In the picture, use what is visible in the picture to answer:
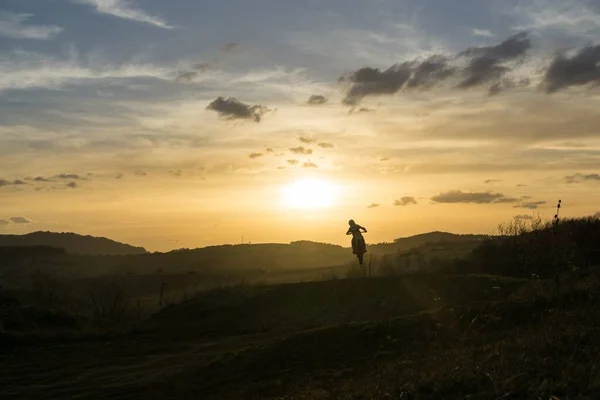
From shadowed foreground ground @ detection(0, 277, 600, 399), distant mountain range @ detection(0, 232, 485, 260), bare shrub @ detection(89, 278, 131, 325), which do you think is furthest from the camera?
distant mountain range @ detection(0, 232, 485, 260)

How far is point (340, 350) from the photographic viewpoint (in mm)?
16516

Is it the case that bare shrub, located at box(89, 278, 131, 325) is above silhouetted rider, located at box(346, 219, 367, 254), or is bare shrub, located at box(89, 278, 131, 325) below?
below

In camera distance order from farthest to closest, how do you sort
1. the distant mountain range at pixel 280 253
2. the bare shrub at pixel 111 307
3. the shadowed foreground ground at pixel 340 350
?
the distant mountain range at pixel 280 253 < the bare shrub at pixel 111 307 < the shadowed foreground ground at pixel 340 350

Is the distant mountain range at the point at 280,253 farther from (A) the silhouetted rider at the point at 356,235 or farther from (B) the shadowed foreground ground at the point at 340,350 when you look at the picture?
(B) the shadowed foreground ground at the point at 340,350

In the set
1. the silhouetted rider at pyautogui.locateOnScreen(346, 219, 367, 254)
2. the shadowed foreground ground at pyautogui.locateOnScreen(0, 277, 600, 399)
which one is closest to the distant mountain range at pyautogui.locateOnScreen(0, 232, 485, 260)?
the silhouetted rider at pyautogui.locateOnScreen(346, 219, 367, 254)

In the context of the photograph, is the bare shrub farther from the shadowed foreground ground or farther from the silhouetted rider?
the silhouetted rider

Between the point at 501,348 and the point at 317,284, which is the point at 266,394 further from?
the point at 317,284

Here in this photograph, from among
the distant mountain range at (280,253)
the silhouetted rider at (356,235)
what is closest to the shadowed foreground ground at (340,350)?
the silhouetted rider at (356,235)

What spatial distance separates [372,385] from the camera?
35.7 ft

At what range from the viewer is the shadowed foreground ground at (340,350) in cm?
955

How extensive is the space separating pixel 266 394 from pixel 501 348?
195 inches

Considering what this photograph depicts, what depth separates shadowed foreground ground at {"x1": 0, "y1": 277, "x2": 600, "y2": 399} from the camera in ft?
31.3

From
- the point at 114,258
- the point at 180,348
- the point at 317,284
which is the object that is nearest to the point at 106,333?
the point at 180,348

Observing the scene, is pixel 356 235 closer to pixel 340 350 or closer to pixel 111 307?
pixel 111 307
